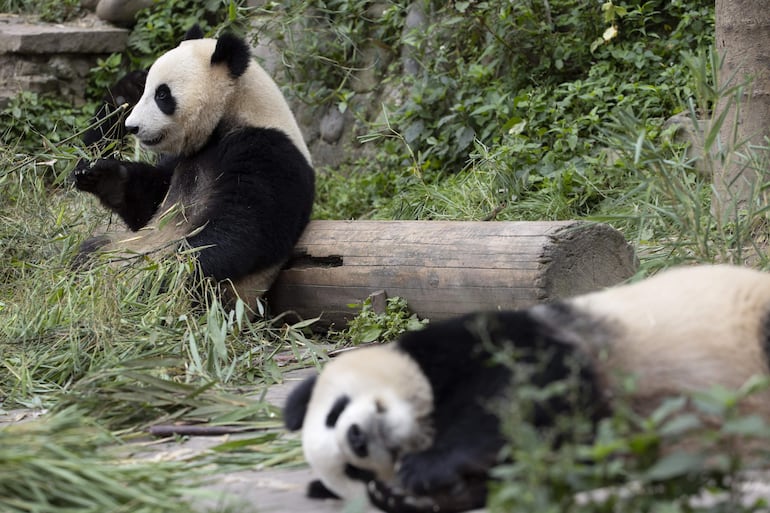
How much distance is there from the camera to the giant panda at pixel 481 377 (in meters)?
2.51

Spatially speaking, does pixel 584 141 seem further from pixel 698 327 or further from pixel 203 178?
pixel 698 327

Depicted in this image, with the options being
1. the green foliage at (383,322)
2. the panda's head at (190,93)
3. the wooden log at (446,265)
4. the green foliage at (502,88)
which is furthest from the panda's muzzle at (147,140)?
the green foliage at (502,88)

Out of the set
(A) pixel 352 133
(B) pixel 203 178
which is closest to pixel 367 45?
(A) pixel 352 133

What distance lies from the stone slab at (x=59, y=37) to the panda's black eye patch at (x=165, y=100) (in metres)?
4.44

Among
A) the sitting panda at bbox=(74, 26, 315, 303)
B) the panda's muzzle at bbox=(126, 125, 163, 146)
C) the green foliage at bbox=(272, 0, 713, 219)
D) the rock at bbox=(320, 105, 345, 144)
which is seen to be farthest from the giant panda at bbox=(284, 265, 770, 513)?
the rock at bbox=(320, 105, 345, 144)

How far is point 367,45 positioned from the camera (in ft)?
29.6

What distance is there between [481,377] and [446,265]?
2280mm

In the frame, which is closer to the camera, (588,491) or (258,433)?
(588,491)

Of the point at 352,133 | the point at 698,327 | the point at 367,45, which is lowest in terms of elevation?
the point at 352,133

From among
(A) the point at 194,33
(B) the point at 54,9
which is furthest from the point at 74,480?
(B) the point at 54,9

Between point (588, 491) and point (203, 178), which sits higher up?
point (588, 491)

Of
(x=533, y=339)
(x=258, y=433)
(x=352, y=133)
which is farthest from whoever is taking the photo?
(x=352, y=133)

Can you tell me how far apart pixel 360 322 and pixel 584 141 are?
8.08ft

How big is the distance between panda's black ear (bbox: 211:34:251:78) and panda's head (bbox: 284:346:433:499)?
11.2 feet
